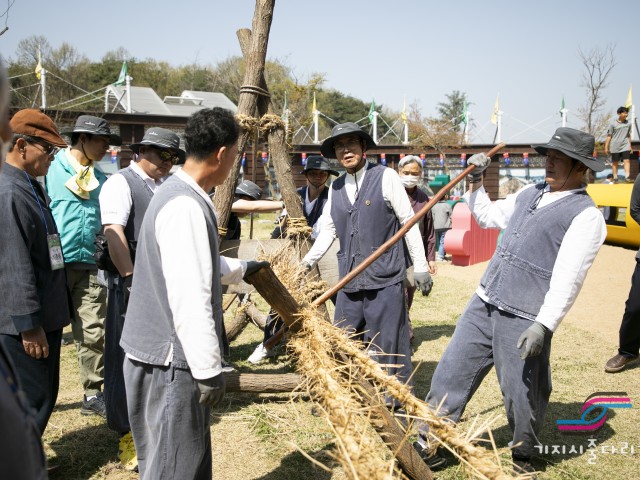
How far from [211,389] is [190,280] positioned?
0.42m

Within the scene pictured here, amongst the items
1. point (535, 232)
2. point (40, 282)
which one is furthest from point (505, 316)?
point (40, 282)

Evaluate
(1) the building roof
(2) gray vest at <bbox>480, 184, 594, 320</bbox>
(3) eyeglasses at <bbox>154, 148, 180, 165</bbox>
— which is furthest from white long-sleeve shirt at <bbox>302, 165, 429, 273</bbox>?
(1) the building roof

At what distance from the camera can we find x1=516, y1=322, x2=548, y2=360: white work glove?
2.88 meters

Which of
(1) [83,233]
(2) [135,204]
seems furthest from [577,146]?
(1) [83,233]

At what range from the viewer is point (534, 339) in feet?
9.46

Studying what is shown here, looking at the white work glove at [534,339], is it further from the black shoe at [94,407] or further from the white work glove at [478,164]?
the black shoe at [94,407]

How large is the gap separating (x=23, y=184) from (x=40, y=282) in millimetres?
537

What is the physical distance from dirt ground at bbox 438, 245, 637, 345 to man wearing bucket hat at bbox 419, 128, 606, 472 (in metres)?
3.54

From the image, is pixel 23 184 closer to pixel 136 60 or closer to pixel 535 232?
pixel 535 232

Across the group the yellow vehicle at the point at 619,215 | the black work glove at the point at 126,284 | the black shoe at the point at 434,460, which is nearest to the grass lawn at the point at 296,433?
the black shoe at the point at 434,460

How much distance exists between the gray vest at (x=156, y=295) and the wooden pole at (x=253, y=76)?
6.76ft

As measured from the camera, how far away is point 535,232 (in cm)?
308

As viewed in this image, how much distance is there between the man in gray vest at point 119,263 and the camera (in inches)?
135

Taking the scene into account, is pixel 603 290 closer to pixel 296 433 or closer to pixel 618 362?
pixel 618 362
